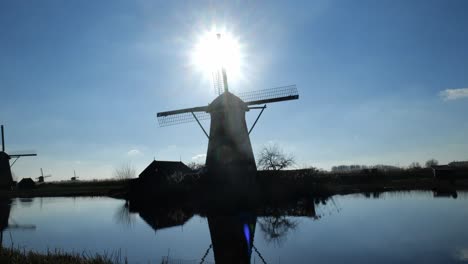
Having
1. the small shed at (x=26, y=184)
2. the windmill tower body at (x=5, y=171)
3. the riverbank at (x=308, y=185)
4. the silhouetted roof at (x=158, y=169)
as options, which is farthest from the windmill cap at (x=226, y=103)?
the small shed at (x=26, y=184)

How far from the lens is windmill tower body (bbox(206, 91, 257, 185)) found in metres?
27.5

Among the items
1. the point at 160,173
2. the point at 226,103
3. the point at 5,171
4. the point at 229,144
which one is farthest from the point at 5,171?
the point at 226,103

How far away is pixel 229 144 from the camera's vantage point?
27406mm

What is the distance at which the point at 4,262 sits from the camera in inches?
412

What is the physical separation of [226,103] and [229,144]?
341 centimetres

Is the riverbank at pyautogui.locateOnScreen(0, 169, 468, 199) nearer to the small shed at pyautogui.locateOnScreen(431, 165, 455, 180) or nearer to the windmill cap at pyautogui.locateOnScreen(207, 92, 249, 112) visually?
the small shed at pyautogui.locateOnScreen(431, 165, 455, 180)

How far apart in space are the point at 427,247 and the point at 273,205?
44.4 feet

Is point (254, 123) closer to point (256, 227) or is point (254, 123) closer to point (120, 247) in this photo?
point (256, 227)

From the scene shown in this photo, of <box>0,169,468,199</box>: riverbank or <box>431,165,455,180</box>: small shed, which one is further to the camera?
<box>431,165,455,180</box>: small shed

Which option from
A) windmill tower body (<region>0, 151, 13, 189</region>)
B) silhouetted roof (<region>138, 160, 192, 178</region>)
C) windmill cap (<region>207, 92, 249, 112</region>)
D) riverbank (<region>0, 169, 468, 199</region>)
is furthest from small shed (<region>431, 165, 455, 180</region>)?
windmill tower body (<region>0, 151, 13, 189</region>)

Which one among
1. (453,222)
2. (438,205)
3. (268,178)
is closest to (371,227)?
(453,222)

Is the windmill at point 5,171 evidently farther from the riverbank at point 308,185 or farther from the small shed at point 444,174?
the small shed at point 444,174

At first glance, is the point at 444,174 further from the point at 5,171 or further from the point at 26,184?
the point at 26,184

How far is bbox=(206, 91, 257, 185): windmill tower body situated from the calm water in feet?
19.7
